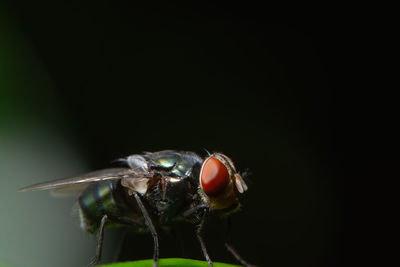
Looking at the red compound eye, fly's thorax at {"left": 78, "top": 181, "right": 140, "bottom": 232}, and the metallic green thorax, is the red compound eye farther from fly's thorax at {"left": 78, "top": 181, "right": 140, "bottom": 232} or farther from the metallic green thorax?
fly's thorax at {"left": 78, "top": 181, "right": 140, "bottom": 232}

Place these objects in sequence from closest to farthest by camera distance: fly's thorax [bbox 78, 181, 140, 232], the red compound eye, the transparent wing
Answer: the red compound eye → the transparent wing → fly's thorax [bbox 78, 181, 140, 232]

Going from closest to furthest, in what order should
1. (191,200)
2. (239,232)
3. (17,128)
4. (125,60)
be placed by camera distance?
(191,200), (17,128), (239,232), (125,60)

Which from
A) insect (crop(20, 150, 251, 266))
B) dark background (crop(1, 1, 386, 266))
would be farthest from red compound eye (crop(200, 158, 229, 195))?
dark background (crop(1, 1, 386, 266))

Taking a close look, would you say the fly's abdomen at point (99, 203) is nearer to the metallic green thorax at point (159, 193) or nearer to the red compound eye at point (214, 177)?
the metallic green thorax at point (159, 193)

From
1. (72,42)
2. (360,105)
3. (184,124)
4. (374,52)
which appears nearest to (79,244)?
(184,124)

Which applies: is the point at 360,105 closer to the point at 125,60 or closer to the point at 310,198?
the point at 310,198

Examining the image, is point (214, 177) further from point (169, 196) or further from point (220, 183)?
point (169, 196)
